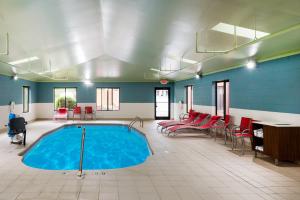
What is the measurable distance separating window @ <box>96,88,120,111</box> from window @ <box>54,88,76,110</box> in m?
1.43

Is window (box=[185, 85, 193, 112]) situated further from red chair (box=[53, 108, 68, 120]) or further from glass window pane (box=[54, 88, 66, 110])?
glass window pane (box=[54, 88, 66, 110])

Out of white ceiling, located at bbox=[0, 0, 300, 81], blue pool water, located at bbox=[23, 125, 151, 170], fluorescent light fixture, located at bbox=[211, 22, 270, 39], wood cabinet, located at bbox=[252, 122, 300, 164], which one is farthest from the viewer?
blue pool water, located at bbox=[23, 125, 151, 170]

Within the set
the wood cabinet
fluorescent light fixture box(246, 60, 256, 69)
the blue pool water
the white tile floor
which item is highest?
fluorescent light fixture box(246, 60, 256, 69)

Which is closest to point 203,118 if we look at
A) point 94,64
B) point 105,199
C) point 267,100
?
point 267,100

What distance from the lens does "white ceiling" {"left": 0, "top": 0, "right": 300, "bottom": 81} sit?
4.05m

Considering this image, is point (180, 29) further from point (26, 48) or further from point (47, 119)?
point (47, 119)

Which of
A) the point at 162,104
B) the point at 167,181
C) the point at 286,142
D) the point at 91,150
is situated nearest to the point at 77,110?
the point at 162,104

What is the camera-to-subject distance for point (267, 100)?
6586 mm

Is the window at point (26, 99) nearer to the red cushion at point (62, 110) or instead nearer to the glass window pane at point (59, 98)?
the red cushion at point (62, 110)

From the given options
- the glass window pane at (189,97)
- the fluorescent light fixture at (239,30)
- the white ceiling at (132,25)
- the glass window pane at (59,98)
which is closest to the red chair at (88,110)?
the glass window pane at (59,98)

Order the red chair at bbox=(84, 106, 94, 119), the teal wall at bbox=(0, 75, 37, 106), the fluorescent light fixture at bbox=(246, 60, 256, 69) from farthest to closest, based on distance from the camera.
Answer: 1. the red chair at bbox=(84, 106, 94, 119)
2. the teal wall at bbox=(0, 75, 37, 106)
3. the fluorescent light fixture at bbox=(246, 60, 256, 69)

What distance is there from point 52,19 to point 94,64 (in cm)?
632

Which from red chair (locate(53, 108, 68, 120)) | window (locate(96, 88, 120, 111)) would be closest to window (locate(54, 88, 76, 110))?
red chair (locate(53, 108, 68, 120))

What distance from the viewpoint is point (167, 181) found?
4203 millimetres
